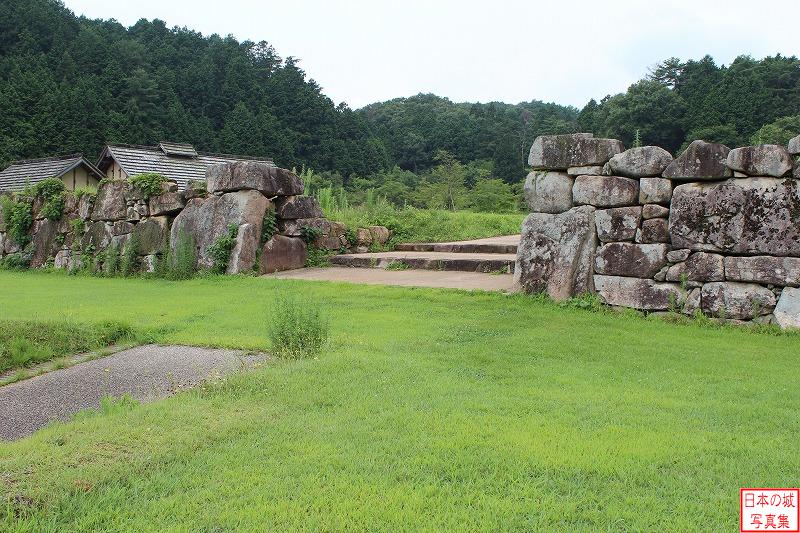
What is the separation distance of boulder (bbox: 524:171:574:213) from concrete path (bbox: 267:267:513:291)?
1188 millimetres

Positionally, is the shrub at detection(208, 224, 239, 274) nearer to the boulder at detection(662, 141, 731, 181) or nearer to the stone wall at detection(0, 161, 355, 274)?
the stone wall at detection(0, 161, 355, 274)

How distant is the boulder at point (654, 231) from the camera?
A: 7387 mm

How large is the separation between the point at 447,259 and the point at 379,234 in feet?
11.6

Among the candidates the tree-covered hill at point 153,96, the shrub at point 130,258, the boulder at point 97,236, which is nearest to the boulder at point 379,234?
the shrub at point 130,258

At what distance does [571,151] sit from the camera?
802 cm

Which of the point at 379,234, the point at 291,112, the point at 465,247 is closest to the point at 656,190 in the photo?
the point at 465,247

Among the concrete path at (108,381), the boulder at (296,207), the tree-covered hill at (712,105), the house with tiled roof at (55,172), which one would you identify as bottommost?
the concrete path at (108,381)

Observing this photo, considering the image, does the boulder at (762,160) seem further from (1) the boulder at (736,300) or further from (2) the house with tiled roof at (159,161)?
(2) the house with tiled roof at (159,161)

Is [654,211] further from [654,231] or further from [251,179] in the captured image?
[251,179]

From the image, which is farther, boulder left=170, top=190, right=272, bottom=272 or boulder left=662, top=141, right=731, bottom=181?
boulder left=170, top=190, right=272, bottom=272

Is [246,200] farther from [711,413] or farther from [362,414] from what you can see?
[711,413]

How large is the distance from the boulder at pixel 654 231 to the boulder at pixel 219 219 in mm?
6842

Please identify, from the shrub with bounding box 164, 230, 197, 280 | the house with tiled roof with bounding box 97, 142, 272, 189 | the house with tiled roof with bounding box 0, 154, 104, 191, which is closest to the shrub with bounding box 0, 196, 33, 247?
the shrub with bounding box 164, 230, 197, 280

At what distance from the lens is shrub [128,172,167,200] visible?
12.7m
